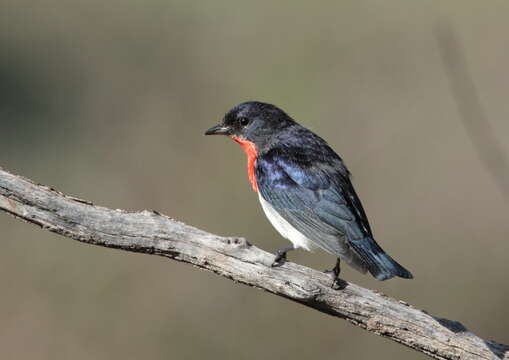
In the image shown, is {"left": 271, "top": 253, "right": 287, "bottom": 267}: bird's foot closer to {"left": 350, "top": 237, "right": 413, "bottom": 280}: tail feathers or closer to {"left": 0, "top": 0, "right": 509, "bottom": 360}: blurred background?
{"left": 350, "top": 237, "right": 413, "bottom": 280}: tail feathers

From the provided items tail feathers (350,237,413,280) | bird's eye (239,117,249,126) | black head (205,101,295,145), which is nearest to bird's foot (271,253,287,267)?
tail feathers (350,237,413,280)

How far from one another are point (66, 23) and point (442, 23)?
4.59 meters

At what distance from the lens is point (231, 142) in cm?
1015

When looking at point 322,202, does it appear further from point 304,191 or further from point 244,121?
point 244,121

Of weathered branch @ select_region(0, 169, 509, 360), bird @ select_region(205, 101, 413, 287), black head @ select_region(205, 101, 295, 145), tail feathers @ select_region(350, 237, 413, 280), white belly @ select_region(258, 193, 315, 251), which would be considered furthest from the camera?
black head @ select_region(205, 101, 295, 145)

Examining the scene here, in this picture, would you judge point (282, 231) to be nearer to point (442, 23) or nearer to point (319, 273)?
point (319, 273)

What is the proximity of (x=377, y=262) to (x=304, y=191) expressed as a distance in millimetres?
669

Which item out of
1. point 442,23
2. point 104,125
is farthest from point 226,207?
point 442,23

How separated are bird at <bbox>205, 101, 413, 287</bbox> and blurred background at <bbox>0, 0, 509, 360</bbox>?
1.84 metres

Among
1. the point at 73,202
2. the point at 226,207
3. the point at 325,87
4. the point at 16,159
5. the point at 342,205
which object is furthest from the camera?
the point at 325,87

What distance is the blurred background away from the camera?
8.20 m

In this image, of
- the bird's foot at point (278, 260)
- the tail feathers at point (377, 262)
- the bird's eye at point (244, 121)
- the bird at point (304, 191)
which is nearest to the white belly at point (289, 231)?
the bird at point (304, 191)

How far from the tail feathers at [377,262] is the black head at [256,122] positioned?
118cm

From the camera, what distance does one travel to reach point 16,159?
9758mm
